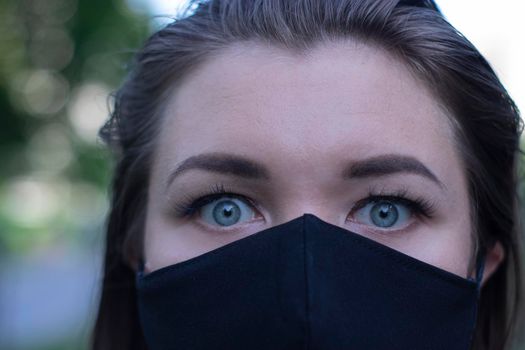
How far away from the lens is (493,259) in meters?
2.38

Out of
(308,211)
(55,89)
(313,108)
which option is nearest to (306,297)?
(308,211)

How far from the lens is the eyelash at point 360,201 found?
6.53ft

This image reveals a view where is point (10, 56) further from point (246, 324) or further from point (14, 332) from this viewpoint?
point (246, 324)

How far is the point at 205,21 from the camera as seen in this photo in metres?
2.37

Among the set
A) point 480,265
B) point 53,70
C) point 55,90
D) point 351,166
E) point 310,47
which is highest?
point 53,70

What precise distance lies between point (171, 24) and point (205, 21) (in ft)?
0.65

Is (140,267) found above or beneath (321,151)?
beneath

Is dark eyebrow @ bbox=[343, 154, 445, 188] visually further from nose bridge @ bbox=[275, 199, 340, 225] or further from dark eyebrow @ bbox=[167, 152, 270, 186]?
dark eyebrow @ bbox=[167, 152, 270, 186]

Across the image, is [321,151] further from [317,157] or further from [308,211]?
[308,211]

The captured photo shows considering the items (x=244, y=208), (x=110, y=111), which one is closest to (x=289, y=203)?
(x=244, y=208)

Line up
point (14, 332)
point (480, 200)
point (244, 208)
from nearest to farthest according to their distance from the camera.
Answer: point (244, 208)
point (480, 200)
point (14, 332)

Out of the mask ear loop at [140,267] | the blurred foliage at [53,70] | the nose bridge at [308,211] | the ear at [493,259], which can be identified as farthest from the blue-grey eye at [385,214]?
the blurred foliage at [53,70]

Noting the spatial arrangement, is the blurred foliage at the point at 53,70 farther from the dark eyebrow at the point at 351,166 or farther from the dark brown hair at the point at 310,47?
the dark eyebrow at the point at 351,166

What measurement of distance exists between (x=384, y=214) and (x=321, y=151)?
28 cm
